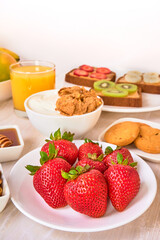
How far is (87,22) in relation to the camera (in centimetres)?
168

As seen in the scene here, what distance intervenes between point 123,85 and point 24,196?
0.86 metres

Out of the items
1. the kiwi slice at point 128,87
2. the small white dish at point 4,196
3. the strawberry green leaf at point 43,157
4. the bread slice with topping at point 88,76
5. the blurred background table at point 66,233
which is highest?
the strawberry green leaf at point 43,157

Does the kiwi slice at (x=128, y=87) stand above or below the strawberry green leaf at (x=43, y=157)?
below

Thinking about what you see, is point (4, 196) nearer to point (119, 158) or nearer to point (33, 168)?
point (33, 168)

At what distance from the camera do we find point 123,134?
100 centimetres

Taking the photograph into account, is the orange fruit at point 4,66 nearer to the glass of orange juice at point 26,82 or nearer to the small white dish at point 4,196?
the glass of orange juice at point 26,82

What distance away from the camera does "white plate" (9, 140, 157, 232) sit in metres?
0.63

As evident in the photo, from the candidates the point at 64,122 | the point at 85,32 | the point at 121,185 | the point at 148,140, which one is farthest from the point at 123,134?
the point at 85,32

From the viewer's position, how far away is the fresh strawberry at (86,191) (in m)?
0.63

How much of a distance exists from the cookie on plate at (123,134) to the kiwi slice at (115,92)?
28 cm

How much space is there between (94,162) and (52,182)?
0.40 ft

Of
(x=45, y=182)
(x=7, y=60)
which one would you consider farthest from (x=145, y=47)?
(x=45, y=182)

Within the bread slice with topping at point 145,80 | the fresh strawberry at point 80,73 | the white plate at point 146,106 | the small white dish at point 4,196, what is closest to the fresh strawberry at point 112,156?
the small white dish at point 4,196

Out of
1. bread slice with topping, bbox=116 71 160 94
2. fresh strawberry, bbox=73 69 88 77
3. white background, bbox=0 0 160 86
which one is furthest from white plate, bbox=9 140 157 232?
white background, bbox=0 0 160 86
